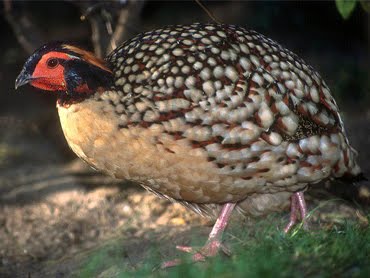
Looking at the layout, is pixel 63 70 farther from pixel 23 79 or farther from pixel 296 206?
pixel 296 206

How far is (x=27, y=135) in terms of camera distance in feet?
26.0

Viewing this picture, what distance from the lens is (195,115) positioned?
158 inches

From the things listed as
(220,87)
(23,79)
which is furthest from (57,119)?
(220,87)

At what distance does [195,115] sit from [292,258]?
3.12ft

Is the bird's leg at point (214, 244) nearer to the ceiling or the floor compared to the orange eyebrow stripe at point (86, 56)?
nearer to the floor

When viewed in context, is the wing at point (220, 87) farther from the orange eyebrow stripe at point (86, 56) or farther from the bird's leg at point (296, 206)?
the bird's leg at point (296, 206)

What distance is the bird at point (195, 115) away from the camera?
4027 millimetres

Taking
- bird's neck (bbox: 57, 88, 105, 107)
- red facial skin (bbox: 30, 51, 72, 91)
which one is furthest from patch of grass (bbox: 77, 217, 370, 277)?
red facial skin (bbox: 30, 51, 72, 91)

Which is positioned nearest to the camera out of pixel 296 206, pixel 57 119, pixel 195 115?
pixel 195 115

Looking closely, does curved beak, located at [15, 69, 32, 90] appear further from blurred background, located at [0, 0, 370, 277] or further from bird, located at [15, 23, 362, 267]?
blurred background, located at [0, 0, 370, 277]

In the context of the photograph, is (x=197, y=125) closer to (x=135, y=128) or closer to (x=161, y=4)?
(x=135, y=128)

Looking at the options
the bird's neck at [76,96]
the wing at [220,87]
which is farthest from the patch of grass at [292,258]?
the bird's neck at [76,96]

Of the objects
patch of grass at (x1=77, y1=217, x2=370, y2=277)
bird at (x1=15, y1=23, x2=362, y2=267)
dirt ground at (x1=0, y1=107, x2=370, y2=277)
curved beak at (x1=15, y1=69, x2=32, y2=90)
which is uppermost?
curved beak at (x1=15, y1=69, x2=32, y2=90)

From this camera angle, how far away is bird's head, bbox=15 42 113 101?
411 centimetres
